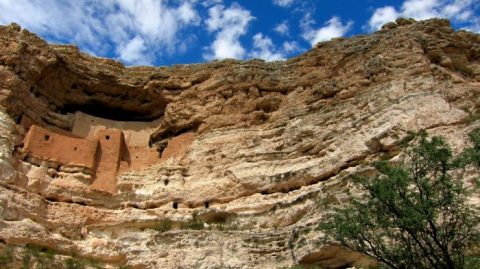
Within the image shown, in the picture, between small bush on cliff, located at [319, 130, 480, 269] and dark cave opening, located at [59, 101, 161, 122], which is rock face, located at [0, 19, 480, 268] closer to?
dark cave opening, located at [59, 101, 161, 122]

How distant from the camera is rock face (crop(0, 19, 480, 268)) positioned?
13.9 metres

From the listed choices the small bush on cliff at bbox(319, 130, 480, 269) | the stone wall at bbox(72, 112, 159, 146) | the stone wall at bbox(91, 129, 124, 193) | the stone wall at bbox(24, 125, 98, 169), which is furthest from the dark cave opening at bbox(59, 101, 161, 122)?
the small bush on cliff at bbox(319, 130, 480, 269)

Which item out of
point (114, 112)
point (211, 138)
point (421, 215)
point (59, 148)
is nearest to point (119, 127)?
point (114, 112)

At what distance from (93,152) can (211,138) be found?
3862 mm

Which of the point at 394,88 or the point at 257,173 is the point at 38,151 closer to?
the point at 257,173

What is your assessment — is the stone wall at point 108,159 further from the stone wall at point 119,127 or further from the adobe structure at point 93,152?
the stone wall at point 119,127

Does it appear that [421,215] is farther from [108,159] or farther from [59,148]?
[59,148]

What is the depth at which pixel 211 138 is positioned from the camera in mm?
18125

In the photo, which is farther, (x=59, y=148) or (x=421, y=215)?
(x=59, y=148)

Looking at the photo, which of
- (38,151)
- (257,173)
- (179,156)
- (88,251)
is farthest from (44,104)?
(257,173)

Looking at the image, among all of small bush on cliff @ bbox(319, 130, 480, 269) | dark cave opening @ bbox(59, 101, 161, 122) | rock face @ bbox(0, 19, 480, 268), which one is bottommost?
small bush on cliff @ bbox(319, 130, 480, 269)

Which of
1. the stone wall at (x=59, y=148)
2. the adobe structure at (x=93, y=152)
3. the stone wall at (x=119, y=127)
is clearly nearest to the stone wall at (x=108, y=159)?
the adobe structure at (x=93, y=152)

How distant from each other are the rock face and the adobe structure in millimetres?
44

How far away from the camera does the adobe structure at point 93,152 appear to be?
16.9m
